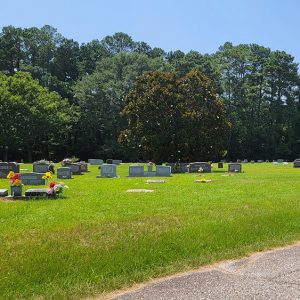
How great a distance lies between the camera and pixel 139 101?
3744 centimetres

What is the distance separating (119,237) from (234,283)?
2419 mm

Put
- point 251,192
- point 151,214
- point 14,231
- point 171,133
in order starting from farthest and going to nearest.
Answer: point 171,133, point 251,192, point 151,214, point 14,231

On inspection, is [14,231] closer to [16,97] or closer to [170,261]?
[170,261]

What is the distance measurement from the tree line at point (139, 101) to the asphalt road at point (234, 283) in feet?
101

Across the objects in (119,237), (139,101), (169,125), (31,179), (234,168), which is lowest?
(119,237)

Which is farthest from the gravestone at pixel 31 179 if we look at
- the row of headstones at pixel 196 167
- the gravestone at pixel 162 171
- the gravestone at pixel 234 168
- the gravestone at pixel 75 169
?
the gravestone at pixel 234 168

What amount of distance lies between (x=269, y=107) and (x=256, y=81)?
573 cm

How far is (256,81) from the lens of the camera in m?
77.7

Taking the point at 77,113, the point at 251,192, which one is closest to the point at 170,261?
the point at 251,192

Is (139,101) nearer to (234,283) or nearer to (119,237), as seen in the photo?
(119,237)

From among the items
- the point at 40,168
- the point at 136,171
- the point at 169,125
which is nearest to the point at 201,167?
the point at 136,171

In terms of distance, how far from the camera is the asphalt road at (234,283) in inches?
193

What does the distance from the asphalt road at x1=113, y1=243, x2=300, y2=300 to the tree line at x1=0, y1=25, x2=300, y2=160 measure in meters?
30.7

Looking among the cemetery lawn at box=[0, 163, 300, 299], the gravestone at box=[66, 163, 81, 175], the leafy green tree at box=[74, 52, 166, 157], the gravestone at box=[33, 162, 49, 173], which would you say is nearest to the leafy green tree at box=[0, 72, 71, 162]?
the leafy green tree at box=[74, 52, 166, 157]
